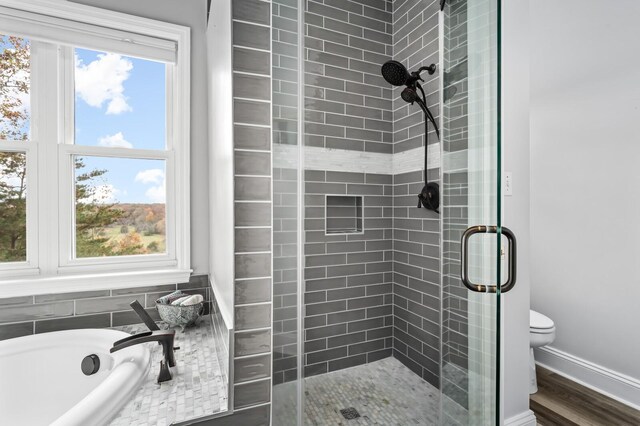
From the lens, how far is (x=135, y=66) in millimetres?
1991

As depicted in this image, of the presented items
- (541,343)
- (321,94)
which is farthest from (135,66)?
(541,343)

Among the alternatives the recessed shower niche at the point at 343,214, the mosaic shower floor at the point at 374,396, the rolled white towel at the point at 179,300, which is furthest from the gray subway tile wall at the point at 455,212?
the rolled white towel at the point at 179,300

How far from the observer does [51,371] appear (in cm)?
150

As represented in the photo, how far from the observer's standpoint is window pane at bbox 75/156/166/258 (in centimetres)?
188

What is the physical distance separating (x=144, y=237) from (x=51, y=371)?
81cm

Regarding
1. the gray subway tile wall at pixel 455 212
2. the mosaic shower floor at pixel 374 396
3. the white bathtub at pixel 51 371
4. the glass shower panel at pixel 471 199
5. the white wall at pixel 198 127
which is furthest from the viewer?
the white wall at pixel 198 127

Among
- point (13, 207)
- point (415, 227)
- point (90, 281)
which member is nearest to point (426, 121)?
point (415, 227)

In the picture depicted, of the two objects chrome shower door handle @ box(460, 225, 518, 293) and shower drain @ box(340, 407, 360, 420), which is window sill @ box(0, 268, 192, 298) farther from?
chrome shower door handle @ box(460, 225, 518, 293)

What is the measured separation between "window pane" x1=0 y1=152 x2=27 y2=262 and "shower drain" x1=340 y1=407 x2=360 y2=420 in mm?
1964

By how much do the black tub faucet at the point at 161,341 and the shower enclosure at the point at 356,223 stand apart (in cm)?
48

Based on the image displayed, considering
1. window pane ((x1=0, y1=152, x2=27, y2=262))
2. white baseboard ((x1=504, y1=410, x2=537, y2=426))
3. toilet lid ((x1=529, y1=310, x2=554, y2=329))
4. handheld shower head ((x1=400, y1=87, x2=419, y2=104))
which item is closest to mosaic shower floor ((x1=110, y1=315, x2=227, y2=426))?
window pane ((x1=0, y1=152, x2=27, y2=262))

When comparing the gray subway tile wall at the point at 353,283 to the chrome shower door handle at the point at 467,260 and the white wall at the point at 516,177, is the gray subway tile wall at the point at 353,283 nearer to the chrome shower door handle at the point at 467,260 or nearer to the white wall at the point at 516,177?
the white wall at the point at 516,177

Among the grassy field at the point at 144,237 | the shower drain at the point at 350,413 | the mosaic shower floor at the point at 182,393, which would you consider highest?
the grassy field at the point at 144,237

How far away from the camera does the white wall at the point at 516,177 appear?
5.06 ft
